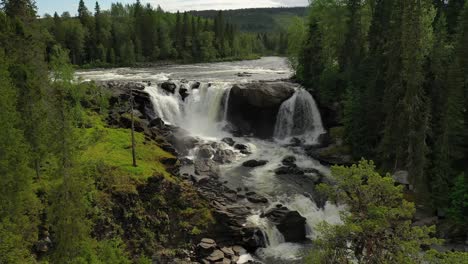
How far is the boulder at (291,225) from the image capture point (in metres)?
33.4

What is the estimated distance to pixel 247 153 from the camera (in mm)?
51156

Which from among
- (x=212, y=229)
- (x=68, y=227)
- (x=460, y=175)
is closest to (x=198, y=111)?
(x=212, y=229)

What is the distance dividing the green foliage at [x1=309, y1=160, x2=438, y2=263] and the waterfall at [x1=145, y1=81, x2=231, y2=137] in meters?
43.1

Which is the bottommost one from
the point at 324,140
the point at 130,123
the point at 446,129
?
the point at 324,140

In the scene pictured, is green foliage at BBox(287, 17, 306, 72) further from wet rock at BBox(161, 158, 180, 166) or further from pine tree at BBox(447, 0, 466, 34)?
wet rock at BBox(161, 158, 180, 166)

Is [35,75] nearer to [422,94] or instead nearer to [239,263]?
[239,263]

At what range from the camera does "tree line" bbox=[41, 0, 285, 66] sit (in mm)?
112125

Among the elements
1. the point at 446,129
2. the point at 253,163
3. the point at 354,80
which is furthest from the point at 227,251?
the point at 354,80

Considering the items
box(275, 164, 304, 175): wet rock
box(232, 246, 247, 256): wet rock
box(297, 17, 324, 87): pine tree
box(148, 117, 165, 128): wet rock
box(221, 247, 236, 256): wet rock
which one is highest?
box(297, 17, 324, 87): pine tree

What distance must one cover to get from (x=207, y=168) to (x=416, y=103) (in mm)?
22124

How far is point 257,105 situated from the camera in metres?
59.8

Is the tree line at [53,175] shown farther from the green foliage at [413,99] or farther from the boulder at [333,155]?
the green foliage at [413,99]

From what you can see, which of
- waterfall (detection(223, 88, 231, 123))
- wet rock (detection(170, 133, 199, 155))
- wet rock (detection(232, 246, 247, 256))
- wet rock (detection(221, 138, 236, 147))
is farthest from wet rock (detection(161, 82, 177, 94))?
wet rock (detection(232, 246, 247, 256))

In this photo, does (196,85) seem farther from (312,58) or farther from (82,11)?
(82,11)
